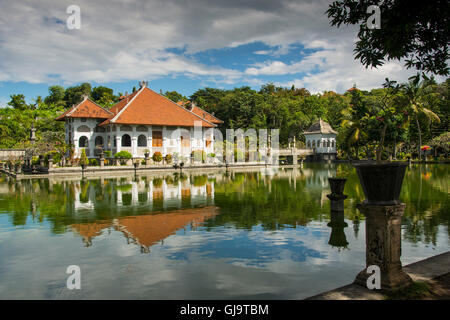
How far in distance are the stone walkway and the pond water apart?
2.22ft

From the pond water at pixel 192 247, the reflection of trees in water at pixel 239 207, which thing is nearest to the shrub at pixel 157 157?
the reflection of trees in water at pixel 239 207

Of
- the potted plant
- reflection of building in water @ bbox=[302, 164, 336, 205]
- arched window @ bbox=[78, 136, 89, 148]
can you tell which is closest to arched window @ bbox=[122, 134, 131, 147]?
arched window @ bbox=[78, 136, 89, 148]

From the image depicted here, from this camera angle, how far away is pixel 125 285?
479cm

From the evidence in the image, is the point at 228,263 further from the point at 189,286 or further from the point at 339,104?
the point at 339,104

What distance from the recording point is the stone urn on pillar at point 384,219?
3914 mm

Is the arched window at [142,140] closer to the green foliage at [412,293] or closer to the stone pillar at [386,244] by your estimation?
the stone pillar at [386,244]

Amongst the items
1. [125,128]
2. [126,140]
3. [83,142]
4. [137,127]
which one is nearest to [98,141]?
[83,142]

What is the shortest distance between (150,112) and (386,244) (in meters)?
36.7

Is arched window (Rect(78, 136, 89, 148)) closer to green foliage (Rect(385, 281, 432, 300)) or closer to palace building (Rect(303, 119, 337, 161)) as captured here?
palace building (Rect(303, 119, 337, 161))

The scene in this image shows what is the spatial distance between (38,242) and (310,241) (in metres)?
5.44

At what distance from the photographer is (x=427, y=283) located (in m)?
4.02

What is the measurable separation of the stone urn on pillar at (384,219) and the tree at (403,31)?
72.2 inches
